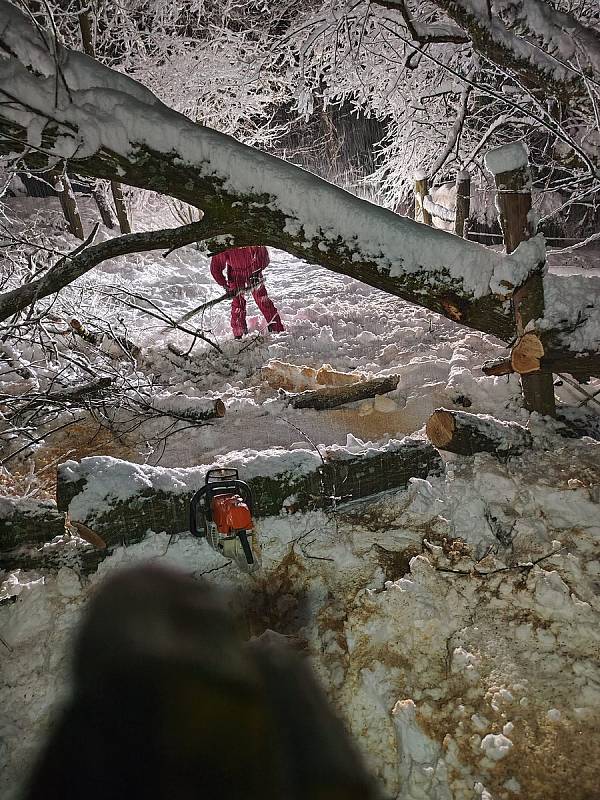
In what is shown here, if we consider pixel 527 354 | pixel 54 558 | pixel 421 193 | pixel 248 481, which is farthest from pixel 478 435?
pixel 421 193

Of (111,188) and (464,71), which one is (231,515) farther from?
(111,188)

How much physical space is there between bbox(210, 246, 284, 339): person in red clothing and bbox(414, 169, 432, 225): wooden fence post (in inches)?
184

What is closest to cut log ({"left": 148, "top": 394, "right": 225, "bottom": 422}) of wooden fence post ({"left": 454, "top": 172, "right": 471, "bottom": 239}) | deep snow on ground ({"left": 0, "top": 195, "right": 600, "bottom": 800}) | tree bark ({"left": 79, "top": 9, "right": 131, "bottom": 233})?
deep snow on ground ({"left": 0, "top": 195, "right": 600, "bottom": 800})

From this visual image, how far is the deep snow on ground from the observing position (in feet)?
6.95

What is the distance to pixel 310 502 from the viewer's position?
3500mm

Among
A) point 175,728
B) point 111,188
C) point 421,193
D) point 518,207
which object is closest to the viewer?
point 175,728

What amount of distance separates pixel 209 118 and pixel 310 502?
34.8 ft

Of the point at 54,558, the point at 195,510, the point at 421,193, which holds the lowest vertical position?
the point at 54,558

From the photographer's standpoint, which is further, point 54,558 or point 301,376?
point 301,376

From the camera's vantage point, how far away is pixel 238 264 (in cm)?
709

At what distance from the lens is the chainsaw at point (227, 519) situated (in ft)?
9.43

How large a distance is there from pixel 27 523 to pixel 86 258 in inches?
70.8

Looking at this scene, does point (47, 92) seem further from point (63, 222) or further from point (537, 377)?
point (63, 222)

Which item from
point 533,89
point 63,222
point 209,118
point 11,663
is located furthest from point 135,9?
point 11,663
